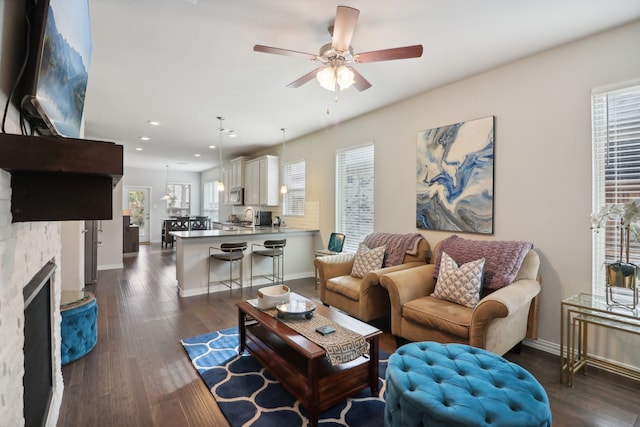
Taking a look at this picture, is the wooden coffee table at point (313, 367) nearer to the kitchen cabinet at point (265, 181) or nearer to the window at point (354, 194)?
the window at point (354, 194)

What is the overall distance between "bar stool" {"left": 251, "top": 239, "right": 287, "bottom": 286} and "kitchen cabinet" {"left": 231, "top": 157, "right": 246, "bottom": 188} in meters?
2.78

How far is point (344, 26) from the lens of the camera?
76.1 inches

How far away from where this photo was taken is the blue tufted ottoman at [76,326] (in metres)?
2.48

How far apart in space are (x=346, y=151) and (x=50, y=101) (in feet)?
13.3

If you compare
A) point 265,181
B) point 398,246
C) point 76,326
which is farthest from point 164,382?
point 265,181

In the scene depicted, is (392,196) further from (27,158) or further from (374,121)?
(27,158)

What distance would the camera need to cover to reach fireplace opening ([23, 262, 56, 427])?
1265 mm

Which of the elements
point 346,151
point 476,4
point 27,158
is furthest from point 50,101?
point 346,151

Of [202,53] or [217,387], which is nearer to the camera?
[217,387]

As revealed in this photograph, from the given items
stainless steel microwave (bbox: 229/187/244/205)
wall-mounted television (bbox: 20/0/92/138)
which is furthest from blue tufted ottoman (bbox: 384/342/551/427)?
stainless steel microwave (bbox: 229/187/244/205)

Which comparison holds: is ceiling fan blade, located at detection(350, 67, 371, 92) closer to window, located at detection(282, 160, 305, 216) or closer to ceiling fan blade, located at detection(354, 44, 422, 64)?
ceiling fan blade, located at detection(354, 44, 422, 64)

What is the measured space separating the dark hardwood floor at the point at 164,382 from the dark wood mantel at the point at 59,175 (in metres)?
1.51

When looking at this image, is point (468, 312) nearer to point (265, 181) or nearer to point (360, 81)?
point (360, 81)

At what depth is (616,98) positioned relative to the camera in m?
2.39
